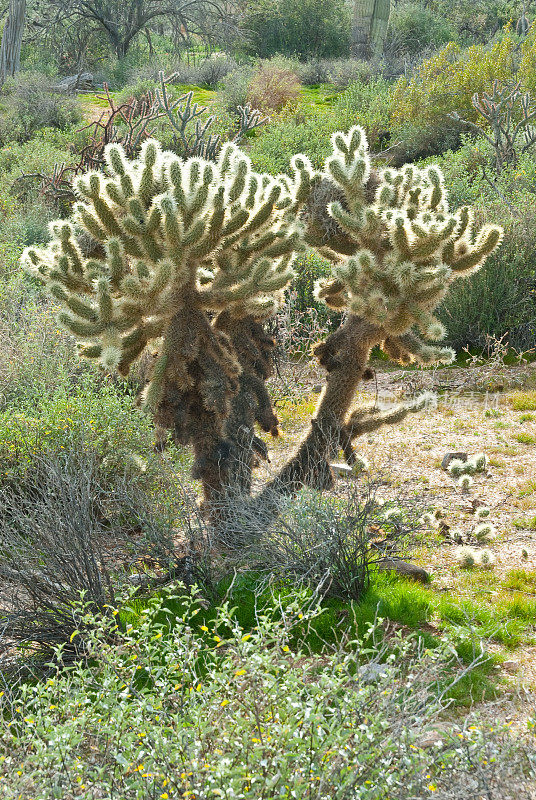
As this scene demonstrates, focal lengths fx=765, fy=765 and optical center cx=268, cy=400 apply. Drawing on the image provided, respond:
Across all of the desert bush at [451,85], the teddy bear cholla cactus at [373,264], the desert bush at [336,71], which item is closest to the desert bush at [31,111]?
the desert bush at [336,71]

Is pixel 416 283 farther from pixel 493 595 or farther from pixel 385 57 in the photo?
pixel 385 57

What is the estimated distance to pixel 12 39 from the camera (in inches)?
851

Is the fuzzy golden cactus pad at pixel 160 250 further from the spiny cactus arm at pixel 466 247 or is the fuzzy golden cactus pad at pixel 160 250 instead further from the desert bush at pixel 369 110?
the desert bush at pixel 369 110

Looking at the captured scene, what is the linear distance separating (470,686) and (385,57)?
78.9 ft

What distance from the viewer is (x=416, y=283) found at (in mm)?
4527

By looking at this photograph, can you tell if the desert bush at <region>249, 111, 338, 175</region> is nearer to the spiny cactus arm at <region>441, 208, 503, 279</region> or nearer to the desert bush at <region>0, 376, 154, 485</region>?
the desert bush at <region>0, 376, 154, 485</region>

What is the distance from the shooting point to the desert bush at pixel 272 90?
64.9 ft

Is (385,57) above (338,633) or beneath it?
above

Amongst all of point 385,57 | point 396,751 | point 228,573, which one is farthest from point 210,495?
point 385,57

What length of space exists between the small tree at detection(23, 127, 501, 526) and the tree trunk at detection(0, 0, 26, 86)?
19.5 m

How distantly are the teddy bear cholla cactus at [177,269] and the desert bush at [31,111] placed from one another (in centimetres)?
1446

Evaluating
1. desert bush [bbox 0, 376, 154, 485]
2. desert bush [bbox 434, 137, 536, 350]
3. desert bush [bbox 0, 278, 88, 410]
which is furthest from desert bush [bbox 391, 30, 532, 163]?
desert bush [bbox 0, 376, 154, 485]

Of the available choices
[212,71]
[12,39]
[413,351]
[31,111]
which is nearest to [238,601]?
[413,351]

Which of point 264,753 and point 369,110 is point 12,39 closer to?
point 369,110
